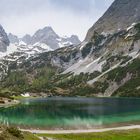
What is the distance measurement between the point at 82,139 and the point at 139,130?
71.6 feet

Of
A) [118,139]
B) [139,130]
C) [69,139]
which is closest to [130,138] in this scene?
[118,139]

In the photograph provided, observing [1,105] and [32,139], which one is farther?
[1,105]

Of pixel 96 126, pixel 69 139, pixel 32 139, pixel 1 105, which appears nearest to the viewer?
pixel 32 139

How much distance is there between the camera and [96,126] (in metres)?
105

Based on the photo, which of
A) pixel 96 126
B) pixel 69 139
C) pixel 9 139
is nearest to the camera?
pixel 9 139

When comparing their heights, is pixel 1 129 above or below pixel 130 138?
above

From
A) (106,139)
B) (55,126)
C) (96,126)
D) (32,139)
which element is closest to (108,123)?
(96,126)

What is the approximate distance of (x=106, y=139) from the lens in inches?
2906

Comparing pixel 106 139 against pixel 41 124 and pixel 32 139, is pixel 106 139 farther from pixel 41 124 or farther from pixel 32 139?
pixel 41 124

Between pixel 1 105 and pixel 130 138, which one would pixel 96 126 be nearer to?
pixel 130 138

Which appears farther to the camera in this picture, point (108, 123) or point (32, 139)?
point (108, 123)

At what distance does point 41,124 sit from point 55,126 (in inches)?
271

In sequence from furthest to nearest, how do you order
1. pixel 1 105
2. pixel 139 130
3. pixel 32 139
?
pixel 1 105 < pixel 139 130 < pixel 32 139

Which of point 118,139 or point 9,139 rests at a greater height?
point 9,139
